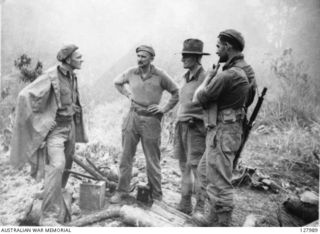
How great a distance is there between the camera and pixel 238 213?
411 centimetres

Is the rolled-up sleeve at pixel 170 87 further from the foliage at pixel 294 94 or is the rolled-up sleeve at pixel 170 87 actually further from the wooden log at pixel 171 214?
the foliage at pixel 294 94

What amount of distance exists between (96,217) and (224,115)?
2.00 metres

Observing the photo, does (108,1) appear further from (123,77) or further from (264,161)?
(264,161)

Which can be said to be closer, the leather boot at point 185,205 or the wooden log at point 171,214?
the wooden log at point 171,214

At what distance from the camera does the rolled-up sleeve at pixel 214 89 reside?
305 centimetres

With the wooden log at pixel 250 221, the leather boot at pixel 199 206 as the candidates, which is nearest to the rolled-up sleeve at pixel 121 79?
the leather boot at pixel 199 206

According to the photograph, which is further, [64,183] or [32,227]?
[64,183]

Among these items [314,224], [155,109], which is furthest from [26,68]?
[314,224]

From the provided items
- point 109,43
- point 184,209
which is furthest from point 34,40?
point 184,209

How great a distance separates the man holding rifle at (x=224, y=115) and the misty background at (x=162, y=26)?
4.34 feet

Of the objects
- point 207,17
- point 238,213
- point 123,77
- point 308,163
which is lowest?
point 238,213

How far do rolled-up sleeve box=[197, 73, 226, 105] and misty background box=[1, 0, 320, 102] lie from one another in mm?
1399

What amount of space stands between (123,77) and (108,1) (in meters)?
1.99

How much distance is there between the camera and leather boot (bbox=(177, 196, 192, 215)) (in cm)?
396
